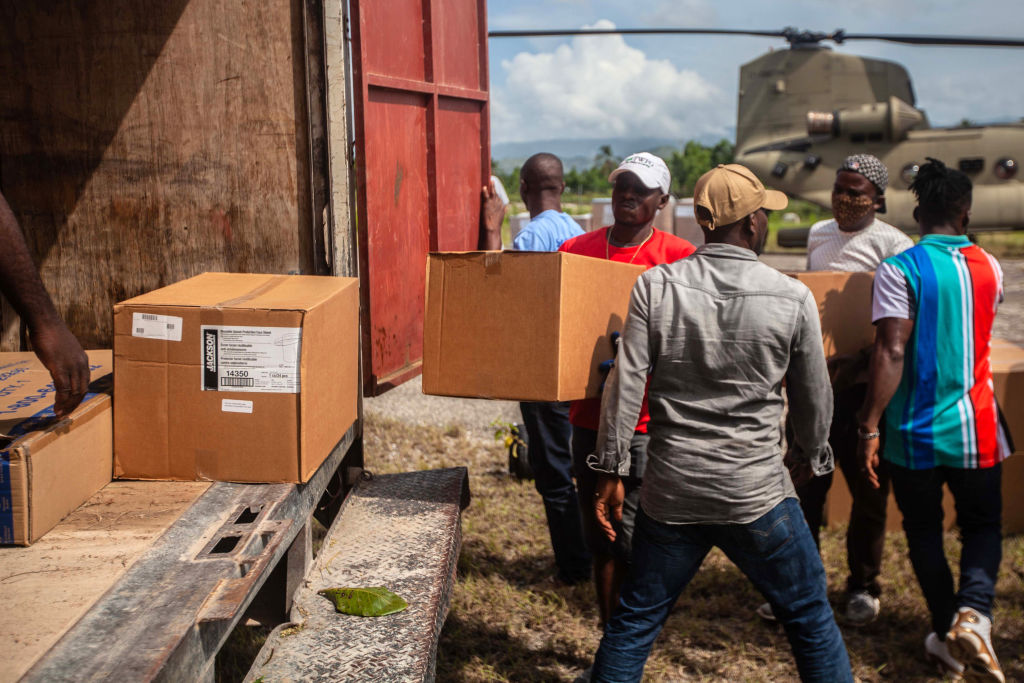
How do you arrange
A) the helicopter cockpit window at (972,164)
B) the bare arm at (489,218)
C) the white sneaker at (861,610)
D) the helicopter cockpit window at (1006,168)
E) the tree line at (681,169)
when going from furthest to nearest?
the tree line at (681,169) < the helicopter cockpit window at (972,164) < the helicopter cockpit window at (1006,168) < the bare arm at (489,218) < the white sneaker at (861,610)

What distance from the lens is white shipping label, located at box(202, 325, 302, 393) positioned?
2.26 metres

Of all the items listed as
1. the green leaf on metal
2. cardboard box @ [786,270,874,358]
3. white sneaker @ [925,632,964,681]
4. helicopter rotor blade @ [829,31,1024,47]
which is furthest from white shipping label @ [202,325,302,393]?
helicopter rotor blade @ [829,31,1024,47]

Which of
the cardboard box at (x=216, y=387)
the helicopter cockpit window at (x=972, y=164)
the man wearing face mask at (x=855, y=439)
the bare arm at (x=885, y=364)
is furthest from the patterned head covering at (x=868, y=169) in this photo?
the helicopter cockpit window at (x=972, y=164)

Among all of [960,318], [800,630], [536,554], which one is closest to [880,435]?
[960,318]

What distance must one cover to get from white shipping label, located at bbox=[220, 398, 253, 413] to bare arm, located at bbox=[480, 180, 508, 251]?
208 cm

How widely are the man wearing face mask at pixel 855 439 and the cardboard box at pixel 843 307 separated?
205 mm

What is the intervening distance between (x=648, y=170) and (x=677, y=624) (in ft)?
6.25

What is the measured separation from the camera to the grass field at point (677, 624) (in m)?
3.26

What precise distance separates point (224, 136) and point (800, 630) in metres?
2.41

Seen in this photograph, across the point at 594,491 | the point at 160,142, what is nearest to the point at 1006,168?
the point at 594,491

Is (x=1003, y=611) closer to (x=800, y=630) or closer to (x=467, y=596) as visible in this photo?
(x=800, y=630)

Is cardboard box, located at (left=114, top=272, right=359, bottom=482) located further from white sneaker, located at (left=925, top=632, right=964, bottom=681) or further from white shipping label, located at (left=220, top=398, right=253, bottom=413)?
white sneaker, located at (left=925, top=632, right=964, bottom=681)

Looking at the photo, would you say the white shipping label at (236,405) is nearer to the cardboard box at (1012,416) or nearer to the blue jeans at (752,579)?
the blue jeans at (752,579)

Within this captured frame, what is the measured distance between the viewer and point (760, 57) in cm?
2156
